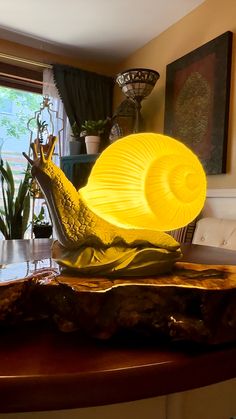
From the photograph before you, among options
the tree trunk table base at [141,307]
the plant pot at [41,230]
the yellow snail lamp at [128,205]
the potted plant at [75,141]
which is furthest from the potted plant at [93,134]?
the tree trunk table base at [141,307]

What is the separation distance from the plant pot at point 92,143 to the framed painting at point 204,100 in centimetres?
64

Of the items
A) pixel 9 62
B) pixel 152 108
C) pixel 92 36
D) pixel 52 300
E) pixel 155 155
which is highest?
pixel 92 36

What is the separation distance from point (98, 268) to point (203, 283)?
0.14 meters

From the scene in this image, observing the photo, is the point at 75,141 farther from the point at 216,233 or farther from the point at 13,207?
the point at 216,233

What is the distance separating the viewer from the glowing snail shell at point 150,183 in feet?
1.50

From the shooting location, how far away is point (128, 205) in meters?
0.47

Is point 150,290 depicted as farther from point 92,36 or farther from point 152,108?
point 92,36

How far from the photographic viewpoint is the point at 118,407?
392 millimetres

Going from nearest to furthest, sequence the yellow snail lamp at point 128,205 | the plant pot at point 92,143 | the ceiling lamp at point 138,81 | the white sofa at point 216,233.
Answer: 1. the yellow snail lamp at point 128,205
2. the white sofa at point 216,233
3. the ceiling lamp at point 138,81
4. the plant pot at point 92,143

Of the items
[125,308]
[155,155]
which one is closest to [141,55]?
[155,155]

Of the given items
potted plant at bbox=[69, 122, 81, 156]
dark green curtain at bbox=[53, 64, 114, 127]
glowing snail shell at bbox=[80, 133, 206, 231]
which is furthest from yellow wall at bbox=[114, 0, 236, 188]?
glowing snail shell at bbox=[80, 133, 206, 231]

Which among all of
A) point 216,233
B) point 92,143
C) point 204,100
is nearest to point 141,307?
point 216,233

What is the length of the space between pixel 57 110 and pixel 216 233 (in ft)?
6.36

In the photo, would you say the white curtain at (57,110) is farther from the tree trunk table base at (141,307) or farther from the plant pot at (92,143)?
the tree trunk table base at (141,307)
